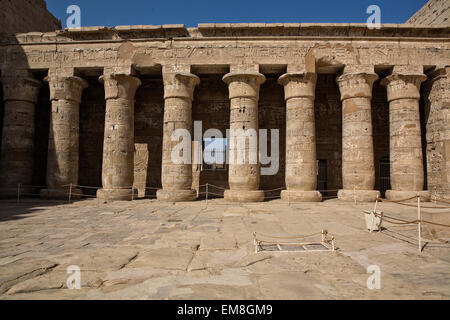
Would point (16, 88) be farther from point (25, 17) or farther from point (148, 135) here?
point (148, 135)

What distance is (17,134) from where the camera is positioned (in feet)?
37.7

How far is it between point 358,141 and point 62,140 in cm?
1302

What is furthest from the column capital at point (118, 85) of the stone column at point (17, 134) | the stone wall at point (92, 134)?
the stone column at point (17, 134)

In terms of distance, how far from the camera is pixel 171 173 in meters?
10.8

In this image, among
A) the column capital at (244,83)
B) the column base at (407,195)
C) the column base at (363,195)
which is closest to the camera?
the column base at (407,195)

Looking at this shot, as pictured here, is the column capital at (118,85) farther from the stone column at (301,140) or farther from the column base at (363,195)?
the column base at (363,195)

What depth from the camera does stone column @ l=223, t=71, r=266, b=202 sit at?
34.8ft

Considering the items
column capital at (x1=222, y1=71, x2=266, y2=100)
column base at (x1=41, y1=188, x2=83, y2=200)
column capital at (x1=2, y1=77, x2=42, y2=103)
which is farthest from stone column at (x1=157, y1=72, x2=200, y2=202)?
column capital at (x1=2, y1=77, x2=42, y2=103)

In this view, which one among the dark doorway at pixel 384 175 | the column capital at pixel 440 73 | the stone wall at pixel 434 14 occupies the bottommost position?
the dark doorway at pixel 384 175

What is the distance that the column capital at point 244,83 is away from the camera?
11.0m

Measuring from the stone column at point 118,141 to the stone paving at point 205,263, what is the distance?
5023mm

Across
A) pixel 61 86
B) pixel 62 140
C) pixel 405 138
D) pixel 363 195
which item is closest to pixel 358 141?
pixel 405 138

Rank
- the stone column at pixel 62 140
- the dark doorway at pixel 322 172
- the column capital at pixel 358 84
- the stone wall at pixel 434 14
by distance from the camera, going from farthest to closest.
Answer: the dark doorway at pixel 322 172, the stone wall at pixel 434 14, the stone column at pixel 62 140, the column capital at pixel 358 84
